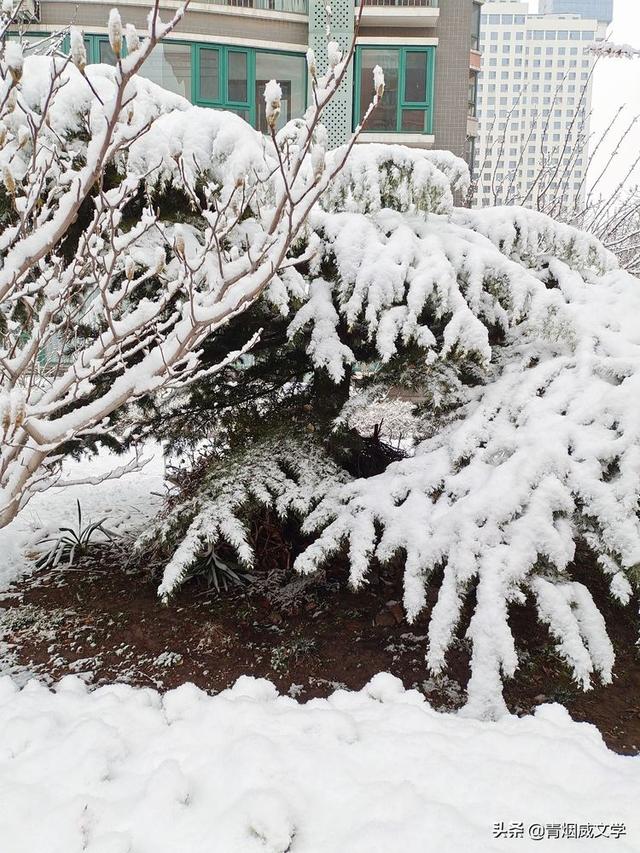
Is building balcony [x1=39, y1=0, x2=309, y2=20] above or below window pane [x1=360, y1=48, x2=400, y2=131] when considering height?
above

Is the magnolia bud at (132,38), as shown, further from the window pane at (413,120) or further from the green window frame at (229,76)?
the window pane at (413,120)

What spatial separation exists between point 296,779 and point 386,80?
40.9 feet

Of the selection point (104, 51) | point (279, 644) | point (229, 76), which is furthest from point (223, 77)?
point (279, 644)

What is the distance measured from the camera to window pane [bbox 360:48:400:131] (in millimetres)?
11281

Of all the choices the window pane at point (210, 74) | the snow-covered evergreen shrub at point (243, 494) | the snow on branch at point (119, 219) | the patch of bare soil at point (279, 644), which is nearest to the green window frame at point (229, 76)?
Answer: the window pane at point (210, 74)

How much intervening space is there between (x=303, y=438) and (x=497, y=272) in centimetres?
145

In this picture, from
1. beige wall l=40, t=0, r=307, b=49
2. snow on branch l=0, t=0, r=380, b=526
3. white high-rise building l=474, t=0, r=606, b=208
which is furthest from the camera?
beige wall l=40, t=0, r=307, b=49

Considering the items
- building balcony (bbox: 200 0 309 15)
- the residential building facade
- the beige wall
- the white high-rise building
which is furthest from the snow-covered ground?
building balcony (bbox: 200 0 309 15)

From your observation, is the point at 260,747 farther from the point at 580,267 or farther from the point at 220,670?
the point at 580,267

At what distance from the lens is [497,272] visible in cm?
313

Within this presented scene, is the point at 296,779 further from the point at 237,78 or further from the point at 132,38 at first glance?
the point at 237,78

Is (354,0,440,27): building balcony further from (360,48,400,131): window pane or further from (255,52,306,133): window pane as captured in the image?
(255,52,306,133): window pane

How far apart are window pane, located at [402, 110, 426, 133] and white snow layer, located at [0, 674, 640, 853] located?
1165 cm

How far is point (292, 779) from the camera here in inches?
64.3
